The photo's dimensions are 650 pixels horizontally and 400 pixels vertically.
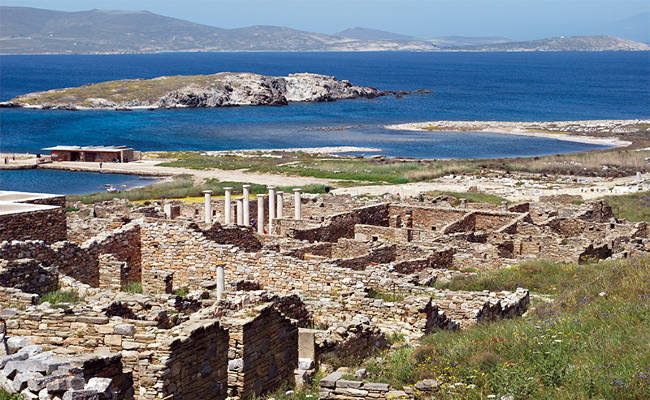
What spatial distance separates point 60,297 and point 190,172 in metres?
59.6

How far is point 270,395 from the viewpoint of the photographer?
12.3m

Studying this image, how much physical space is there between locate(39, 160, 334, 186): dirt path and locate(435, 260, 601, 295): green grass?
3801cm

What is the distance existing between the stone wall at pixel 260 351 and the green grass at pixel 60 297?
10.8 feet

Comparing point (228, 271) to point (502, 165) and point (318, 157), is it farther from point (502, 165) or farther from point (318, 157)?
point (318, 157)

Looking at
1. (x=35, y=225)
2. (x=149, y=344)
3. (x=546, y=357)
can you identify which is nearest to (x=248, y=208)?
(x=35, y=225)

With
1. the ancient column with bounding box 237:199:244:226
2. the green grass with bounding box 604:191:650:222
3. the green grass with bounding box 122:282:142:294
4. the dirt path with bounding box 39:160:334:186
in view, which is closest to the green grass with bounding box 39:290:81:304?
the green grass with bounding box 122:282:142:294

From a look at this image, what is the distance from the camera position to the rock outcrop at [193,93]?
554 ft

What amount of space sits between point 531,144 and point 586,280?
3357 inches

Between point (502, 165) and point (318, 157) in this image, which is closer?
point (502, 165)

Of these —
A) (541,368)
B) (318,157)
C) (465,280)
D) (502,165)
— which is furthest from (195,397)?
(318,157)

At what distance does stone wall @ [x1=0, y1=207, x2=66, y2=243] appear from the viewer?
19516 mm

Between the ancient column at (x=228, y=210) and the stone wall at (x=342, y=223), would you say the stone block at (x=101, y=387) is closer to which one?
the stone wall at (x=342, y=223)

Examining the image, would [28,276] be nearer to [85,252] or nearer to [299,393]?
[85,252]

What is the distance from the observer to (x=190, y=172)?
73312 mm
